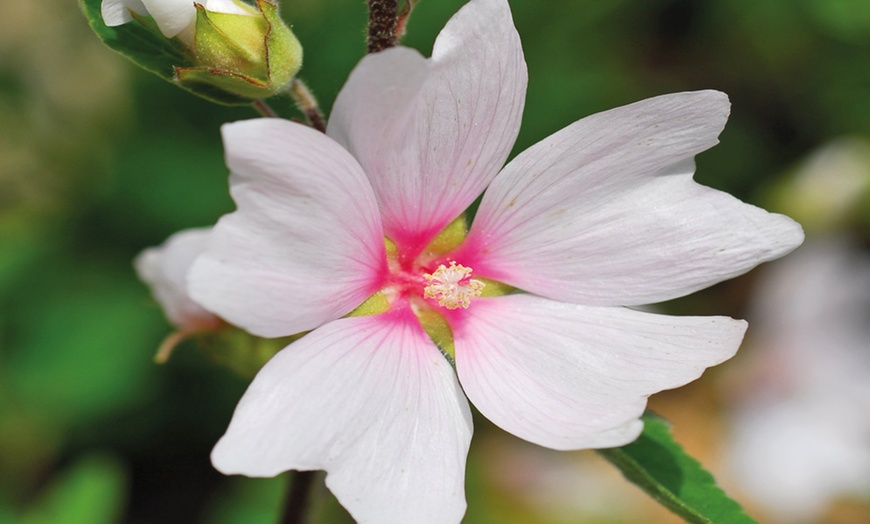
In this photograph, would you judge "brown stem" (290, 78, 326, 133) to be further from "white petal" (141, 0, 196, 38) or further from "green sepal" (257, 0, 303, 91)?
"white petal" (141, 0, 196, 38)

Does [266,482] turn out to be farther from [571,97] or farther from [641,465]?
[641,465]

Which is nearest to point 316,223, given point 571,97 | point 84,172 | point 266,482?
point 266,482

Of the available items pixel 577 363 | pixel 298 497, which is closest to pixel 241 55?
pixel 577 363

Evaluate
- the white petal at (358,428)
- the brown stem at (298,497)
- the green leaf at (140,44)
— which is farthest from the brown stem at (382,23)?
the brown stem at (298,497)

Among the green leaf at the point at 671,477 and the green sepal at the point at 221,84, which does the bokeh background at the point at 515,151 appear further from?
the green leaf at the point at 671,477

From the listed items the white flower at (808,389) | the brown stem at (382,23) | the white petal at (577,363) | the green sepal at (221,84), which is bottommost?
the white flower at (808,389)

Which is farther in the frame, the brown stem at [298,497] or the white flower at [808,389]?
the white flower at [808,389]

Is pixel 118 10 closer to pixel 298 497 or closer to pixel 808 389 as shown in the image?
pixel 298 497
